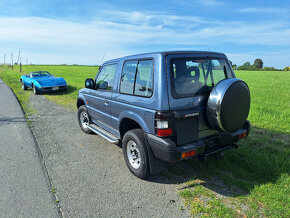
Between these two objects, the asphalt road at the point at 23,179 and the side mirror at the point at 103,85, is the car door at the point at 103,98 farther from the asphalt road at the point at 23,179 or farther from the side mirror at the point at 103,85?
the asphalt road at the point at 23,179

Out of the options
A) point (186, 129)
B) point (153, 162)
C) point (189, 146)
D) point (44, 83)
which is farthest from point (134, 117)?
point (44, 83)

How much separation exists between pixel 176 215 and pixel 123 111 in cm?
183

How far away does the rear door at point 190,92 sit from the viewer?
2.84 m

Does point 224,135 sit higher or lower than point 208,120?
lower

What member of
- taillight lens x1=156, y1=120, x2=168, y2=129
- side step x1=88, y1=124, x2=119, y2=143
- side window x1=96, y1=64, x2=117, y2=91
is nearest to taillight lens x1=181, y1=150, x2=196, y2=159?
taillight lens x1=156, y1=120, x2=168, y2=129

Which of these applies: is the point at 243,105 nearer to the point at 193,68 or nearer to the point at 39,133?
the point at 193,68

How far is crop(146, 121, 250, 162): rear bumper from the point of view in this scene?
2752 mm

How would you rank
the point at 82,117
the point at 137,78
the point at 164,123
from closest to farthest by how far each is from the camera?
the point at 164,123 < the point at 137,78 < the point at 82,117

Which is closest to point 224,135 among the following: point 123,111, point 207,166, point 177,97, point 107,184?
point 207,166

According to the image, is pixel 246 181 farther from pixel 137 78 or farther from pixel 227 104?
pixel 137 78

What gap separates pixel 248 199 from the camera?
274cm

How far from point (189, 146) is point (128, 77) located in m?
1.61

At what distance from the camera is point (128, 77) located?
11.8 feet

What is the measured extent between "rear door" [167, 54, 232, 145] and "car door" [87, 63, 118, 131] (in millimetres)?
1552
